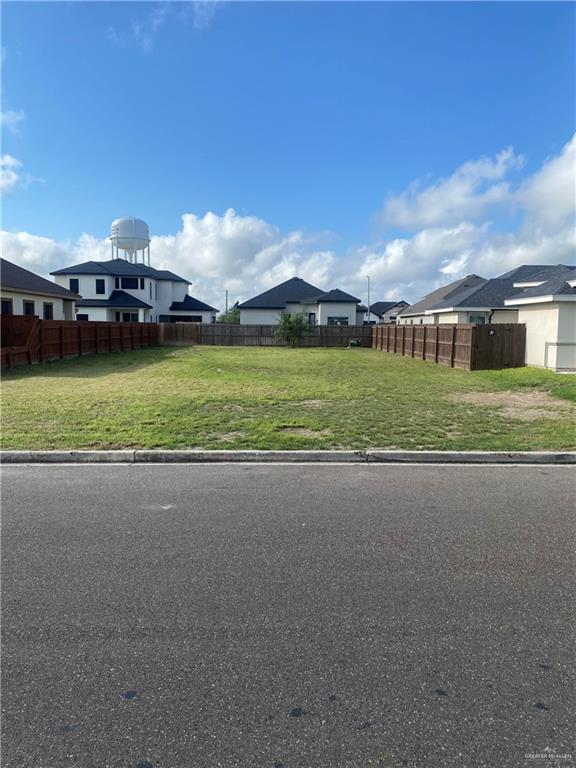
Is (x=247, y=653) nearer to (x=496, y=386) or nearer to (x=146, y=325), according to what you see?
(x=496, y=386)

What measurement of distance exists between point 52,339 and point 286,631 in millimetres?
22478

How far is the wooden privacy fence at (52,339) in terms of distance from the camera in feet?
65.1

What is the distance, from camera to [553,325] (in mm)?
17969

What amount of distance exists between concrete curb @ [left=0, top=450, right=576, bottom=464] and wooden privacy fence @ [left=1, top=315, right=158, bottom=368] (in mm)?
13112

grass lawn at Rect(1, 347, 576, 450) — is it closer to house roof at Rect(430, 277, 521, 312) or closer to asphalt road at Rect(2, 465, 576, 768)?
asphalt road at Rect(2, 465, 576, 768)

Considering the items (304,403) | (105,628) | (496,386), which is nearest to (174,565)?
(105,628)

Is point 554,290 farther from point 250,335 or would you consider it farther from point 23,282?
point 250,335

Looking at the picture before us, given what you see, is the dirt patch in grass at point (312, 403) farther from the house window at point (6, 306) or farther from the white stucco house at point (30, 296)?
the house window at point (6, 306)

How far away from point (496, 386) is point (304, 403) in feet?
23.0

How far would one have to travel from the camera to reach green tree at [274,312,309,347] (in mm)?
39844

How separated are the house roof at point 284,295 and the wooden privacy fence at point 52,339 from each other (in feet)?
62.2

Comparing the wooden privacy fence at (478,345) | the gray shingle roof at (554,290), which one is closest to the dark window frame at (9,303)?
the wooden privacy fence at (478,345)

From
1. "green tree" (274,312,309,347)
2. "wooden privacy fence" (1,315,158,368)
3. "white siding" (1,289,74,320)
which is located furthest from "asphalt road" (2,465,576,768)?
"green tree" (274,312,309,347)

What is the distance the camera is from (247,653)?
2859 mm
